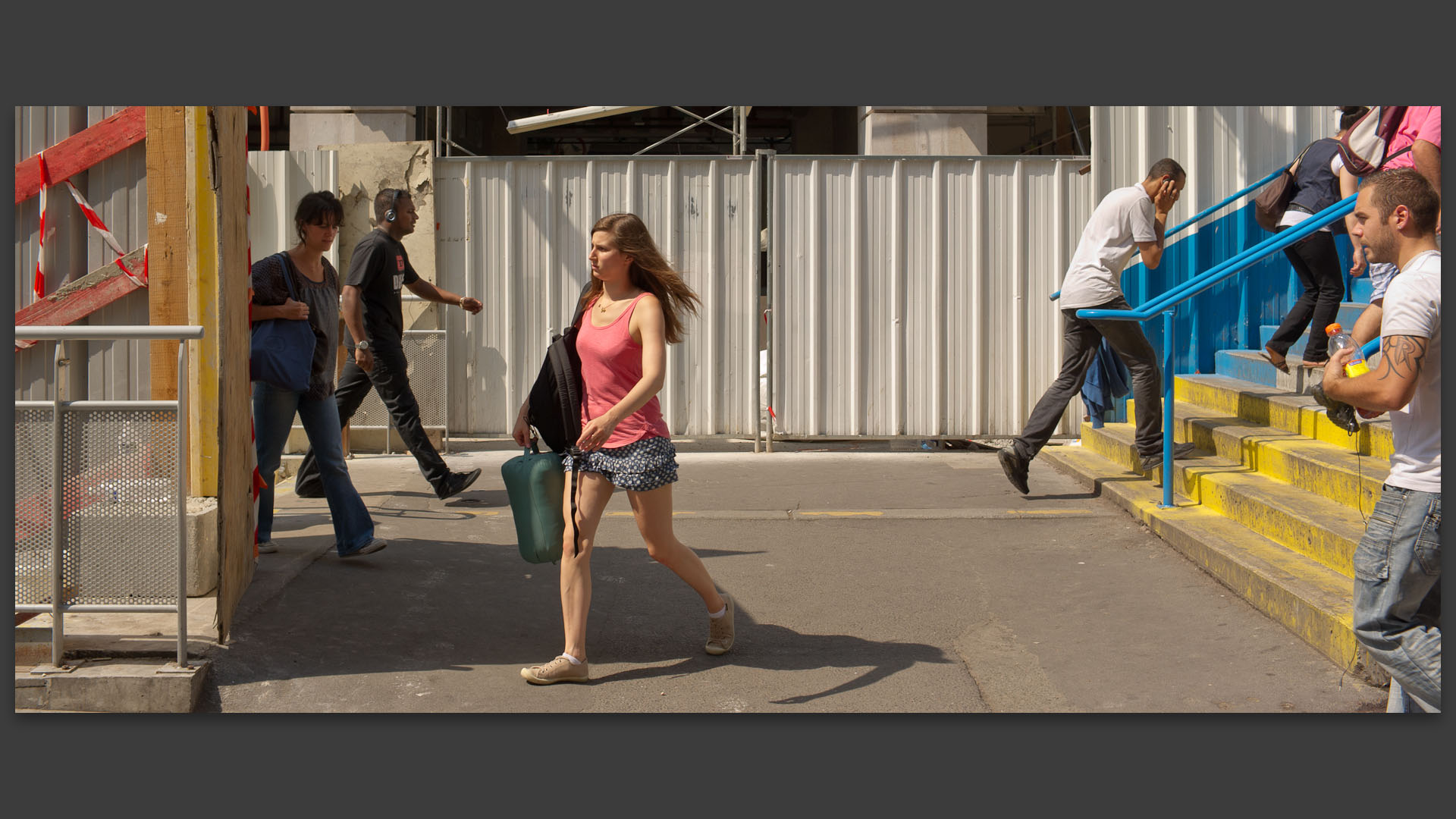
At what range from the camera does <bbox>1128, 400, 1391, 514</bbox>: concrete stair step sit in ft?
18.8

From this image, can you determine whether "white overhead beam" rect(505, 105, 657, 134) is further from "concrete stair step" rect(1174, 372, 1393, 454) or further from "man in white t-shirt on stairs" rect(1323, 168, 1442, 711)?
"man in white t-shirt on stairs" rect(1323, 168, 1442, 711)

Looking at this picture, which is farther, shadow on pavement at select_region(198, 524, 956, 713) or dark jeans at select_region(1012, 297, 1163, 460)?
dark jeans at select_region(1012, 297, 1163, 460)

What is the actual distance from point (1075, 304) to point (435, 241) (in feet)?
17.5

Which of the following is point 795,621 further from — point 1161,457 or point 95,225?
point 95,225

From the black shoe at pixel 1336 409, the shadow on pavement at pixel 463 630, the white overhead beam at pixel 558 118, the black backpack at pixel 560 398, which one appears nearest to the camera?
the black shoe at pixel 1336 409

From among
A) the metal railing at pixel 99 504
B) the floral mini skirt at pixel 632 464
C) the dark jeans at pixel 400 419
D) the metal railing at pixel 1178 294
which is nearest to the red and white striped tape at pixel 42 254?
the metal railing at pixel 99 504

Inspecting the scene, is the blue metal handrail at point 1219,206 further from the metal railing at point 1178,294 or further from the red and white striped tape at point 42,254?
the red and white striped tape at point 42,254

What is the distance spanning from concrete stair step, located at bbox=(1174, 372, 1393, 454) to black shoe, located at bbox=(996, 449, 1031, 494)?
4.61 ft

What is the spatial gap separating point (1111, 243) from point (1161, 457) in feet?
4.19

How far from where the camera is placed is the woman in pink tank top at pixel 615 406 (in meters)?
4.54

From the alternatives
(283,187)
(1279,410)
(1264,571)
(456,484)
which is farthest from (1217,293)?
(283,187)

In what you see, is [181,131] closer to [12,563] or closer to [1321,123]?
[12,563]

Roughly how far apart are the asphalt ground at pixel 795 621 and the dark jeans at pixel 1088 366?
45cm

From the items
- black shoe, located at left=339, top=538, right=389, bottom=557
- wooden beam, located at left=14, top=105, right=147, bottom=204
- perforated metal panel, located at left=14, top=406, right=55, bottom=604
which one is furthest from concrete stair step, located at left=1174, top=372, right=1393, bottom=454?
wooden beam, located at left=14, top=105, right=147, bottom=204
